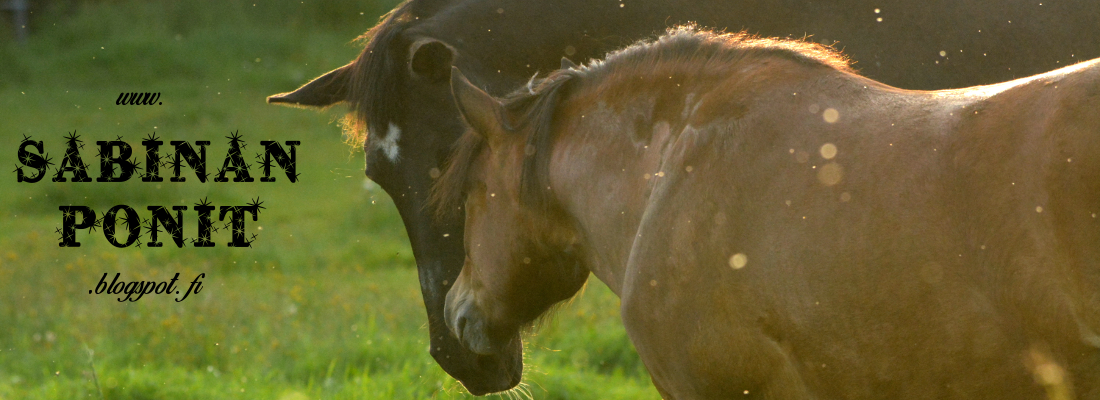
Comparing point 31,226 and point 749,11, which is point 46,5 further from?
point 749,11

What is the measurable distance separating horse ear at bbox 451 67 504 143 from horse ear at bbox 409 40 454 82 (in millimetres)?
755

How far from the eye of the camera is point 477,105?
2.79m

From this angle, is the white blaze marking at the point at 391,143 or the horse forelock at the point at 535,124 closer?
the horse forelock at the point at 535,124

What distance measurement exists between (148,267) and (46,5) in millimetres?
13295

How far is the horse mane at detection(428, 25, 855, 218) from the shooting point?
245cm

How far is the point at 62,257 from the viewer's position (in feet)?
26.6

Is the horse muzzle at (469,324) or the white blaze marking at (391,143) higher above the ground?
the white blaze marking at (391,143)

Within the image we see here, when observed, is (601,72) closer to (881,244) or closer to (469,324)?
(469,324)

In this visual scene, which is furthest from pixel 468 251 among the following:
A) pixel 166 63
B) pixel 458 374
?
pixel 166 63

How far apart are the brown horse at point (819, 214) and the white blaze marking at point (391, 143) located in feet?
3.06

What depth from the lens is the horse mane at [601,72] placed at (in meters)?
2.45

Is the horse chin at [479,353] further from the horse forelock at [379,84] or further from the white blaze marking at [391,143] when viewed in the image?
the horse forelock at [379,84]

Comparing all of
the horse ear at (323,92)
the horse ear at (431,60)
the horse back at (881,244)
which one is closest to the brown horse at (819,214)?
the horse back at (881,244)

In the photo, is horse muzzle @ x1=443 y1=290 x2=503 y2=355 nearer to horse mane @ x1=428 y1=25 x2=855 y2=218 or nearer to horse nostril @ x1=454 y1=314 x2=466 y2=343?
horse nostril @ x1=454 y1=314 x2=466 y2=343
